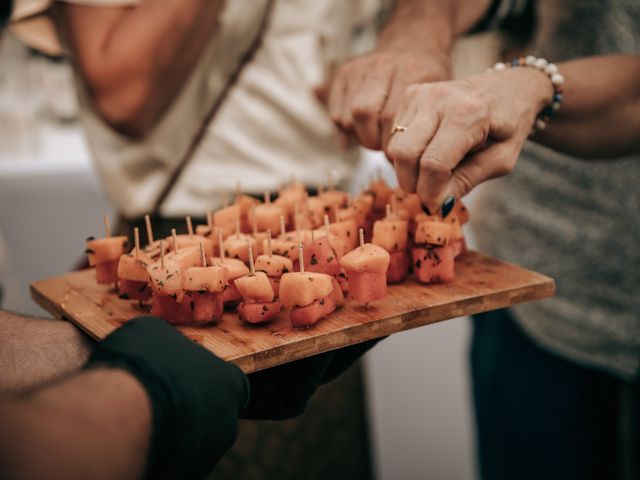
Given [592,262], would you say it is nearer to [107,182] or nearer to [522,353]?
[522,353]

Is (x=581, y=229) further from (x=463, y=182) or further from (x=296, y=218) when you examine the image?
(x=296, y=218)

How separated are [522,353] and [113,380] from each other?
66.7 inches

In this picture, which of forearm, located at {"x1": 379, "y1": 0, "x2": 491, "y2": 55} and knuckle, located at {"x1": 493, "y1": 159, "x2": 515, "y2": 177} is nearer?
knuckle, located at {"x1": 493, "y1": 159, "x2": 515, "y2": 177}

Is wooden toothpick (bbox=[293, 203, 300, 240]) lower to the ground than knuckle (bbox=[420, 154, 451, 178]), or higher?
lower

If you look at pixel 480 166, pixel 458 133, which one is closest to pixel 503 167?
pixel 480 166

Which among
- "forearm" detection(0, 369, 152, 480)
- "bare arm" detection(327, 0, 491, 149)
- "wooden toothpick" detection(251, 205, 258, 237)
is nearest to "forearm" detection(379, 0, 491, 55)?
"bare arm" detection(327, 0, 491, 149)

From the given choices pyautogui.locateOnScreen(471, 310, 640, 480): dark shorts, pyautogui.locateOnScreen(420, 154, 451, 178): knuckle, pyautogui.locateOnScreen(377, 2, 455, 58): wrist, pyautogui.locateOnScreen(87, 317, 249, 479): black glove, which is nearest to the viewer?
pyautogui.locateOnScreen(87, 317, 249, 479): black glove

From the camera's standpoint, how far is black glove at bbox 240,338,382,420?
4.31ft

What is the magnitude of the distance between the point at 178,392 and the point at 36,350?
0.45m

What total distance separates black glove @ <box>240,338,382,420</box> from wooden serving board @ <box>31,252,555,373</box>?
0.09m

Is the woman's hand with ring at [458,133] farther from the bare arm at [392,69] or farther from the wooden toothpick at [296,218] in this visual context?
the wooden toothpick at [296,218]

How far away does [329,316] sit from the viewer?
1.31 meters

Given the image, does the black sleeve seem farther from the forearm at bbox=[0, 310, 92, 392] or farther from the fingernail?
the forearm at bbox=[0, 310, 92, 392]

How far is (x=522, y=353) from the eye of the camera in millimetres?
2283
